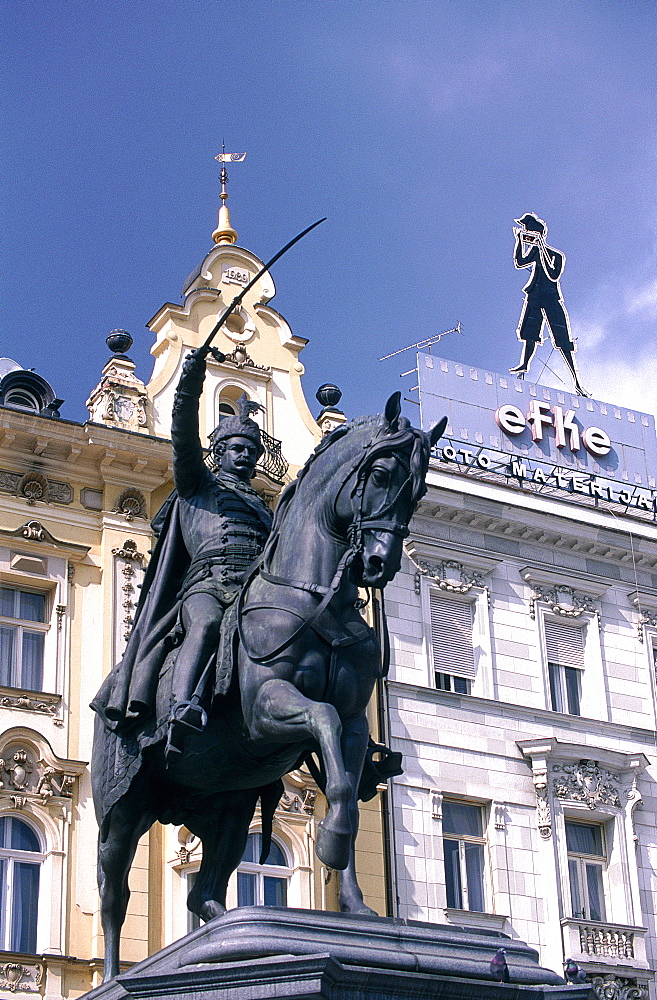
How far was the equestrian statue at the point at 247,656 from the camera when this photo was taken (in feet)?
30.0

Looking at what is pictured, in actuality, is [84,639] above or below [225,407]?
below

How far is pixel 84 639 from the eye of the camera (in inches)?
1017

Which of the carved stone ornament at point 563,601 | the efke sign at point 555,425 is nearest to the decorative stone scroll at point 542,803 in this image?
the carved stone ornament at point 563,601

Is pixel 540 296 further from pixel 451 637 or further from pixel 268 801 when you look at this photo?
pixel 268 801

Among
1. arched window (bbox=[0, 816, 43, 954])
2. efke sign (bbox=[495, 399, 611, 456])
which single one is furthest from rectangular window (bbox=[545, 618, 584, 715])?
arched window (bbox=[0, 816, 43, 954])

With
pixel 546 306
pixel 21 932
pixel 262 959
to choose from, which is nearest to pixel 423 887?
pixel 21 932

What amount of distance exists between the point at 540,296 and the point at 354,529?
28.3 m

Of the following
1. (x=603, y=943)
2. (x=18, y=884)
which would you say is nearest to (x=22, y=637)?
(x=18, y=884)

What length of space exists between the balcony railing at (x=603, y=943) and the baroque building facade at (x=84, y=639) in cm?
335

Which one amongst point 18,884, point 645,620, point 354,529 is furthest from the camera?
point 645,620

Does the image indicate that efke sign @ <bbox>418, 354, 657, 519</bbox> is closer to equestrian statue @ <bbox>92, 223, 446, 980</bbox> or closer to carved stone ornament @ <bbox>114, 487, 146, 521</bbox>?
carved stone ornament @ <bbox>114, 487, 146, 521</bbox>

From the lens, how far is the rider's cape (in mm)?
10086

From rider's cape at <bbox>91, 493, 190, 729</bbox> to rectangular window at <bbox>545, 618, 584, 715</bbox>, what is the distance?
66.1 feet

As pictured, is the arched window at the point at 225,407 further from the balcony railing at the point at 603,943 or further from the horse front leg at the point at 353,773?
the horse front leg at the point at 353,773
